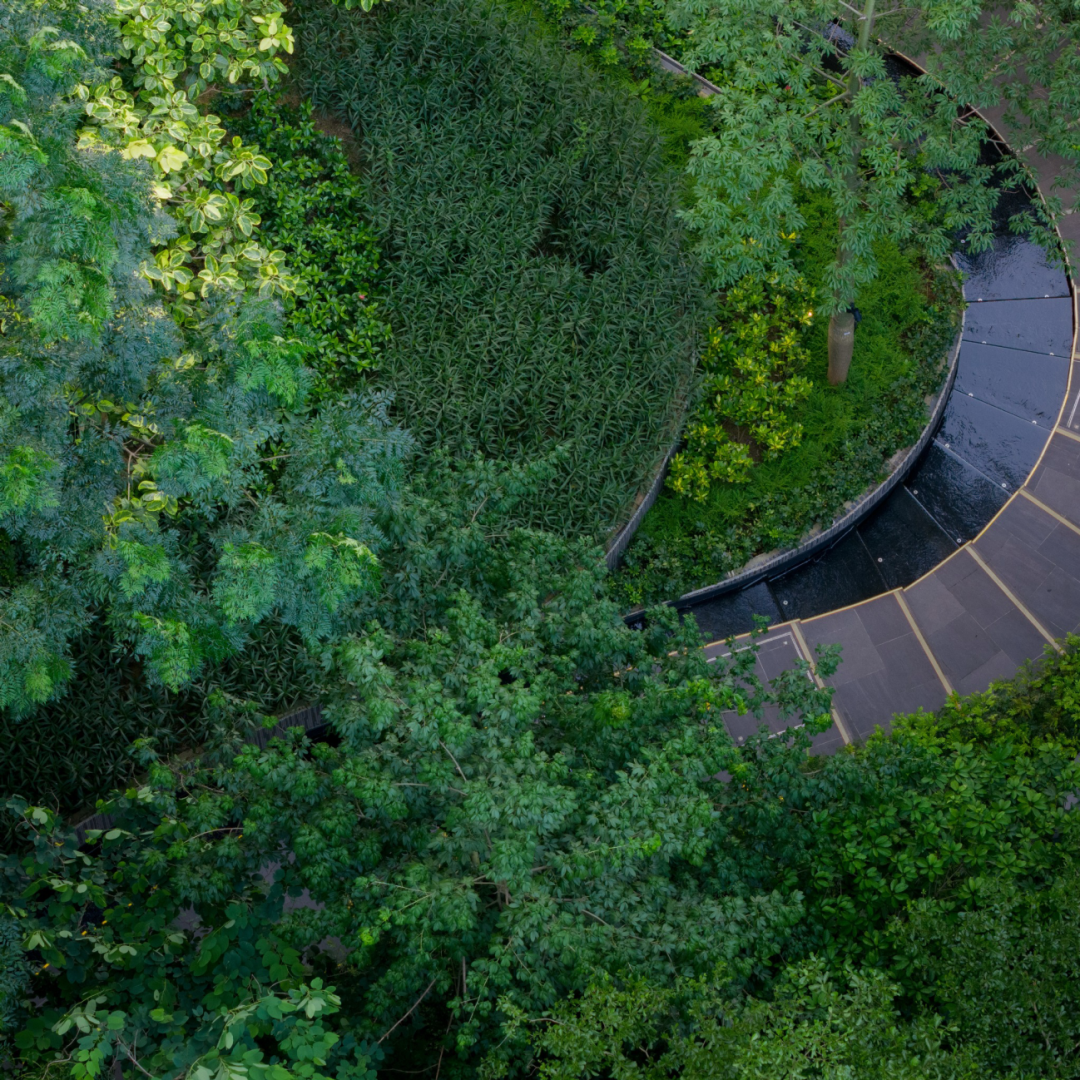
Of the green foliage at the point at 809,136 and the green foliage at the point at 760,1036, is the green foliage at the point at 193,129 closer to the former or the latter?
the green foliage at the point at 809,136

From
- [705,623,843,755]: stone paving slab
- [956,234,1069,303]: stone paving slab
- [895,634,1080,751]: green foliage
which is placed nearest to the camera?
[895,634,1080,751]: green foliage

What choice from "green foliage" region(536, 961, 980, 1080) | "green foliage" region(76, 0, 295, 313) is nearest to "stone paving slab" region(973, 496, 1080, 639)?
"green foliage" region(536, 961, 980, 1080)

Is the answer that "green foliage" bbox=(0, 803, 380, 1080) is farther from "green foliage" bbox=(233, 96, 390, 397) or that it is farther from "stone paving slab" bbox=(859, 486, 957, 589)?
"stone paving slab" bbox=(859, 486, 957, 589)

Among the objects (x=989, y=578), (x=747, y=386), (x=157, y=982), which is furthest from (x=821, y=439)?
(x=157, y=982)

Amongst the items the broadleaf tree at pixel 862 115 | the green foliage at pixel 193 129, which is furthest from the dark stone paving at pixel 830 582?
the green foliage at pixel 193 129

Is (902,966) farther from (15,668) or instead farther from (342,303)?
(342,303)

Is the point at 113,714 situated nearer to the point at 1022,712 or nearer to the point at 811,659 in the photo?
the point at 811,659
